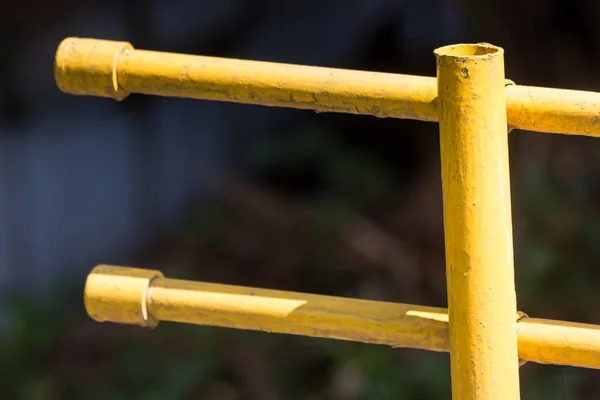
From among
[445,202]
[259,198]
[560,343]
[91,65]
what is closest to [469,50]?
[445,202]

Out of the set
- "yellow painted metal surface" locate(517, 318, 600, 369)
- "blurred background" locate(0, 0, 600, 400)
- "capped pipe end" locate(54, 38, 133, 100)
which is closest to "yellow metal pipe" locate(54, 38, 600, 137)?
"capped pipe end" locate(54, 38, 133, 100)

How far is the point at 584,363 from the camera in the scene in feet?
2.94

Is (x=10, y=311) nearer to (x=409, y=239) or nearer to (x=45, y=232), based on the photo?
(x=45, y=232)

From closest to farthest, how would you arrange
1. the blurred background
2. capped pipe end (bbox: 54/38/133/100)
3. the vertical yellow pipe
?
the vertical yellow pipe
capped pipe end (bbox: 54/38/133/100)
the blurred background

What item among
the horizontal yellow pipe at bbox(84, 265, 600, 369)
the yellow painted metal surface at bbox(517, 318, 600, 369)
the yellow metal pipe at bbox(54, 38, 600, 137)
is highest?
the yellow metal pipe at bbox(54, 38, 600, 137)

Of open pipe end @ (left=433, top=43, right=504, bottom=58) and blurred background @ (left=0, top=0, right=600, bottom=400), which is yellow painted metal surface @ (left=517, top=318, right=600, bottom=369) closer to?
open pipe end @ (left=433, top=43, right=504, bottom=58)

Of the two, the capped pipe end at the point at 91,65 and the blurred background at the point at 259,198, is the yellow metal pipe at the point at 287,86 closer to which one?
the capped pipe end at the point at 91,65

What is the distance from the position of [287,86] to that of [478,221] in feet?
0.75

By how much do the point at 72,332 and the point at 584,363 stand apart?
124 inches

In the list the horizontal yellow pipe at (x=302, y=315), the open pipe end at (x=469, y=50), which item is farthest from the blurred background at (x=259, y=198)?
the open pipe end at (x=469, y=50)

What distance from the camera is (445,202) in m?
0.87

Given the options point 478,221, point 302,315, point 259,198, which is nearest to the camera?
point 478,221

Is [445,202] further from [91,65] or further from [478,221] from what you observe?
[91,65]

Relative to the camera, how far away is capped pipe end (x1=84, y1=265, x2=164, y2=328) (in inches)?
40.1
